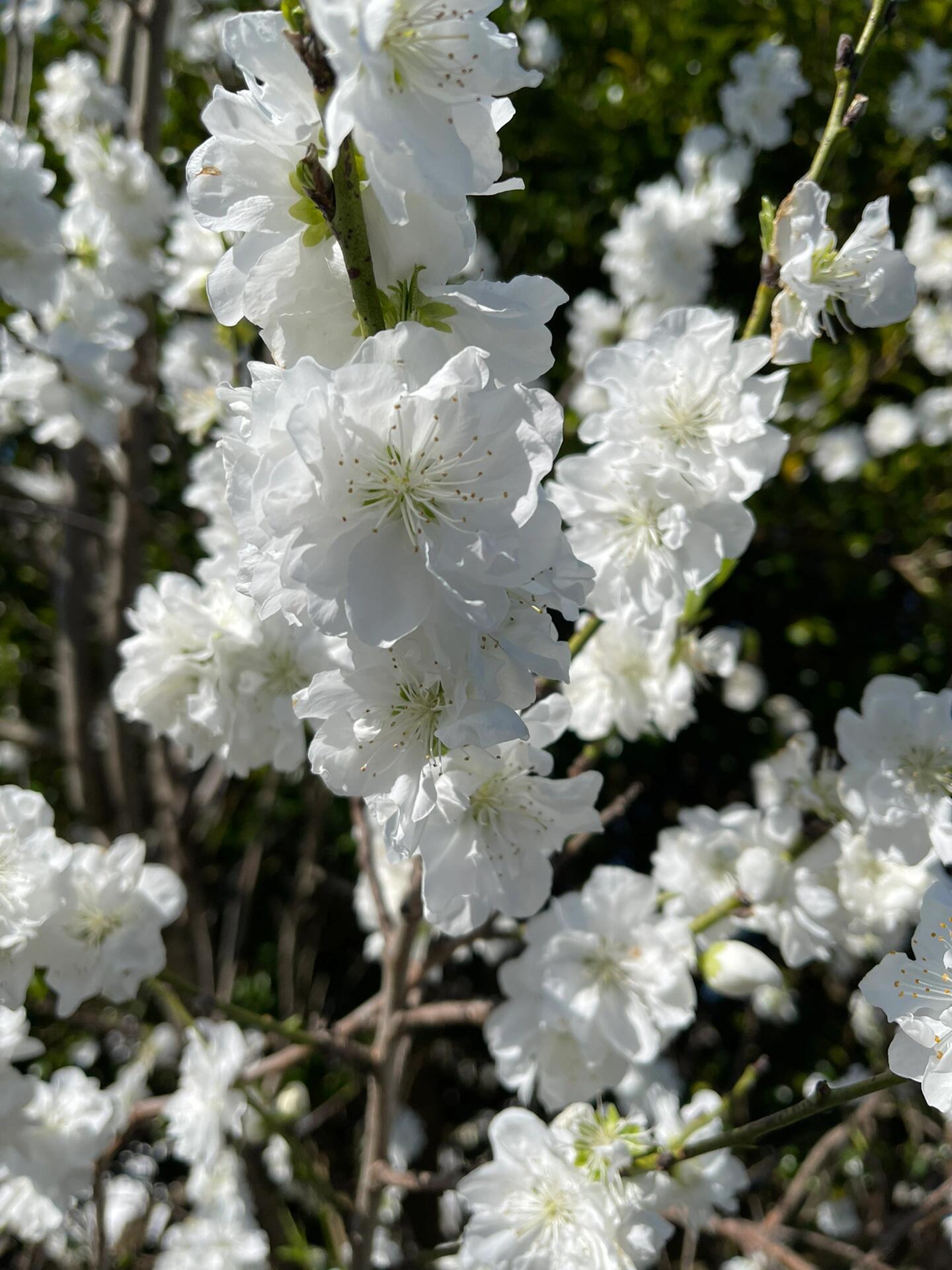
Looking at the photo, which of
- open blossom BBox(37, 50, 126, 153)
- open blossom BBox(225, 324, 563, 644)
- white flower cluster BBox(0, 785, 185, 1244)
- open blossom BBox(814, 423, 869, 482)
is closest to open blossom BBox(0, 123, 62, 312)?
open blossom BBox(37, 50, 126, 153)

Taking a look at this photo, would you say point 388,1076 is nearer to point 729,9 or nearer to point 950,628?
point 950,628

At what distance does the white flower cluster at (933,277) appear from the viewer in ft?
11.3

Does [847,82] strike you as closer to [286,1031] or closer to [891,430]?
[286,1031]

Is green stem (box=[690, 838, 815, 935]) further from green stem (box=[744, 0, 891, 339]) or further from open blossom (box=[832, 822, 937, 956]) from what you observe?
green stem (box=[744, 0, 891, 339])

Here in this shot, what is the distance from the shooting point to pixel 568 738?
2.85 metres

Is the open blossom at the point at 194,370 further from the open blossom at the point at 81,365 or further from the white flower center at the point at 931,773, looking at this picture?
the white flower center at the point at 931,773

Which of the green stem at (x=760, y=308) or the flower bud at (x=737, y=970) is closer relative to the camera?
the green stem at (x=760, y=308)

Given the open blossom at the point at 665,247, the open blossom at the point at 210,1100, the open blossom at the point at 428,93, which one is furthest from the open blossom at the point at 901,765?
the open blossom at the point at 665,247

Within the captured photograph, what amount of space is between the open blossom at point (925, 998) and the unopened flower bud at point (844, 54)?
1.05m

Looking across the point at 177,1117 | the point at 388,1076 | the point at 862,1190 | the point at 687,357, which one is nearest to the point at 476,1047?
the point at 862,1190

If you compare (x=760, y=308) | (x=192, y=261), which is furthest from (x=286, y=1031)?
(x=192, y=261)

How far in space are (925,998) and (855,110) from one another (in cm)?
111

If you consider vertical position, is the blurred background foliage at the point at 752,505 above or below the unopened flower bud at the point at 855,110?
below

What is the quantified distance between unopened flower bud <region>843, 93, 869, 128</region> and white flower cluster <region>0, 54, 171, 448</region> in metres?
1.48
